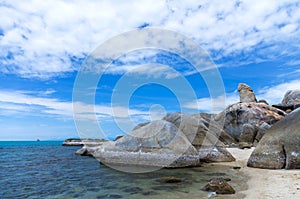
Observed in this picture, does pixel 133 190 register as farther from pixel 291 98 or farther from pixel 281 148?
pixel 291 98

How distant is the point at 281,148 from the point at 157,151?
24.1 feet

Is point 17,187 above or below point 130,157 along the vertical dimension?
below

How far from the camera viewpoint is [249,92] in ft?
141

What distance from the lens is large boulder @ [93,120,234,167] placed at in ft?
53.1

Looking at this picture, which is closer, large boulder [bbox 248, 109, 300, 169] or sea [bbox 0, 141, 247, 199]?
sea [bbox 0, 141, 247, 199]

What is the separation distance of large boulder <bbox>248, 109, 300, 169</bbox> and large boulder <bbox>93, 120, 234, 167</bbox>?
374cm

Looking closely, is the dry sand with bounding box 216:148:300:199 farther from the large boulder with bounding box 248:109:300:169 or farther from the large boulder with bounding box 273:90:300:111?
the large boulder with bounding box 273:90:300:111


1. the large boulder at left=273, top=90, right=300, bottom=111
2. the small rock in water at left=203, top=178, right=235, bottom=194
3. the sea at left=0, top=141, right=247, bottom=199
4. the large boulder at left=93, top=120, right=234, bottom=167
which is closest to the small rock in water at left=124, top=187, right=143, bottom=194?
the sea at left=0, top=141, right=247, bottom=199

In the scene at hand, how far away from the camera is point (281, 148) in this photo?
44.7ft

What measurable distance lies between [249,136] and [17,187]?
2720 cm

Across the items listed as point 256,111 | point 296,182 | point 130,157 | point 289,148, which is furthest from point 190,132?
point 256,111

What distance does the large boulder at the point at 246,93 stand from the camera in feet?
138

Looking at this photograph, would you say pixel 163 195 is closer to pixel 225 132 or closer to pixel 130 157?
pixel 130 157

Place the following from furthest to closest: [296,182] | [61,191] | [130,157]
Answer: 1. [130,157]
2. [61,191]
3. [296,182]
